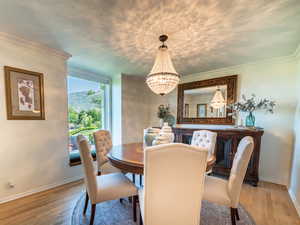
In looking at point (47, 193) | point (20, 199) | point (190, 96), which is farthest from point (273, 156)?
point (20, 199)

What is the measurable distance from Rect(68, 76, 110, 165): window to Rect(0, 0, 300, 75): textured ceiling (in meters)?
0.89

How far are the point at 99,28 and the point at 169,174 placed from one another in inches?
70.5

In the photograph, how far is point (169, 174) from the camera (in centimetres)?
107

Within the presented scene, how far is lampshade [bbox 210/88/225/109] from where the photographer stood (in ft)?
10.5

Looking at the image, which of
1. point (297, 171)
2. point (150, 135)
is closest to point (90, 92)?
point (150, 135)

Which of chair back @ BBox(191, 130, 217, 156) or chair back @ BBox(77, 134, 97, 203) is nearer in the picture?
chair back @ BBox(77, 134, 97, 203)

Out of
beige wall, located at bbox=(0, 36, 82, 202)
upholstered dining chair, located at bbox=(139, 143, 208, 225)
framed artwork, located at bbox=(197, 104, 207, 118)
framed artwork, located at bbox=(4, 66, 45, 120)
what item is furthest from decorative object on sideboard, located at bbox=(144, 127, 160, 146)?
framed artwork, located at bbox=(197, 104, 207, 118)

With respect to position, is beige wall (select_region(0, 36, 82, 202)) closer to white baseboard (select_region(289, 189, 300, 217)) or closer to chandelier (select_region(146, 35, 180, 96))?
chandelier (select_region(146, 35, 180, 96))

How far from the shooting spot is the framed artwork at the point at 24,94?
6.60 feet

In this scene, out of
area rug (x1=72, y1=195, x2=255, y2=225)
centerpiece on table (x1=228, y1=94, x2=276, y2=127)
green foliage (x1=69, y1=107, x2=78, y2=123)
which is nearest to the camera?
area rug (x1=72, y1=195, x2=255, y2=225)

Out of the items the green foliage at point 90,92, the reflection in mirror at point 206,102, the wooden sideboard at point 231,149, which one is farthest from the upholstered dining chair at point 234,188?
the green foliage at point 90,92

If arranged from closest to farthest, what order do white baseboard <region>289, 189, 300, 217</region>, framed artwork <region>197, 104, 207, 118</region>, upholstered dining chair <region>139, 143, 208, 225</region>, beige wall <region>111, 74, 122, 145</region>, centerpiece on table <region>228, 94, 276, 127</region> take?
upholstered dining chair <region>139, 143, 208, 225</region>, white baseboard <region>289, 189, 300, 217</region>, centerpiece on table <region>228, 94, 276, 127</region>, framed artwork <region>197, 104, 207, 118</region>, beige wall <region>111, 74, 122, 145</region>

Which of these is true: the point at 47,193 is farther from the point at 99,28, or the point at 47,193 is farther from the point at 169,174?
the point at 99,28

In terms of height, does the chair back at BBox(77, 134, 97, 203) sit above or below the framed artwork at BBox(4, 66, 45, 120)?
below
